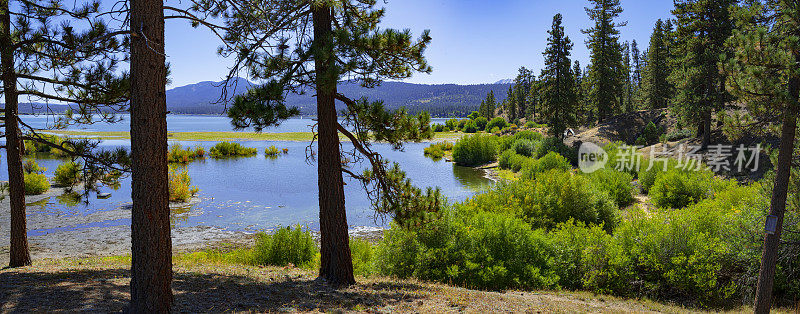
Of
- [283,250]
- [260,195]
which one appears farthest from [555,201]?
[260,195]

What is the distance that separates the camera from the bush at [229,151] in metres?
40.2

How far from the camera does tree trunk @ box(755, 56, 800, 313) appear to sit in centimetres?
718

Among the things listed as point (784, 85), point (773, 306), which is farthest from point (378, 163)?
point (773, 306)

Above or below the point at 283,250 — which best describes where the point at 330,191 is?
above

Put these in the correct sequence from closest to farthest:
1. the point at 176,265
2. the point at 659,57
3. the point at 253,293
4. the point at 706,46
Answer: the point at 253,293, the point at 176,265, the point at 706,46, the point at 659,57

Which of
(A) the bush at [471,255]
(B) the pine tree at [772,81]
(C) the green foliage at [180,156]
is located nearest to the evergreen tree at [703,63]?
(B) the pine tree at [772,81]

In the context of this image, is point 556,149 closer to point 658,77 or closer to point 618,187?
point 618,187

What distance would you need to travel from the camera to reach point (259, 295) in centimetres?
627

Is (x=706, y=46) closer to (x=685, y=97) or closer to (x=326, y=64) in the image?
(x=685, y=97)

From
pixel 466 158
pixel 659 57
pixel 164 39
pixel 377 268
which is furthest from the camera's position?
pixel 659 57

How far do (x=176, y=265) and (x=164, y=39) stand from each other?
18.6 ft

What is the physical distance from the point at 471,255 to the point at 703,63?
20407 mm

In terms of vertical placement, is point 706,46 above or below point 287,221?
above

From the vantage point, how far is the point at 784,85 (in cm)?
757
